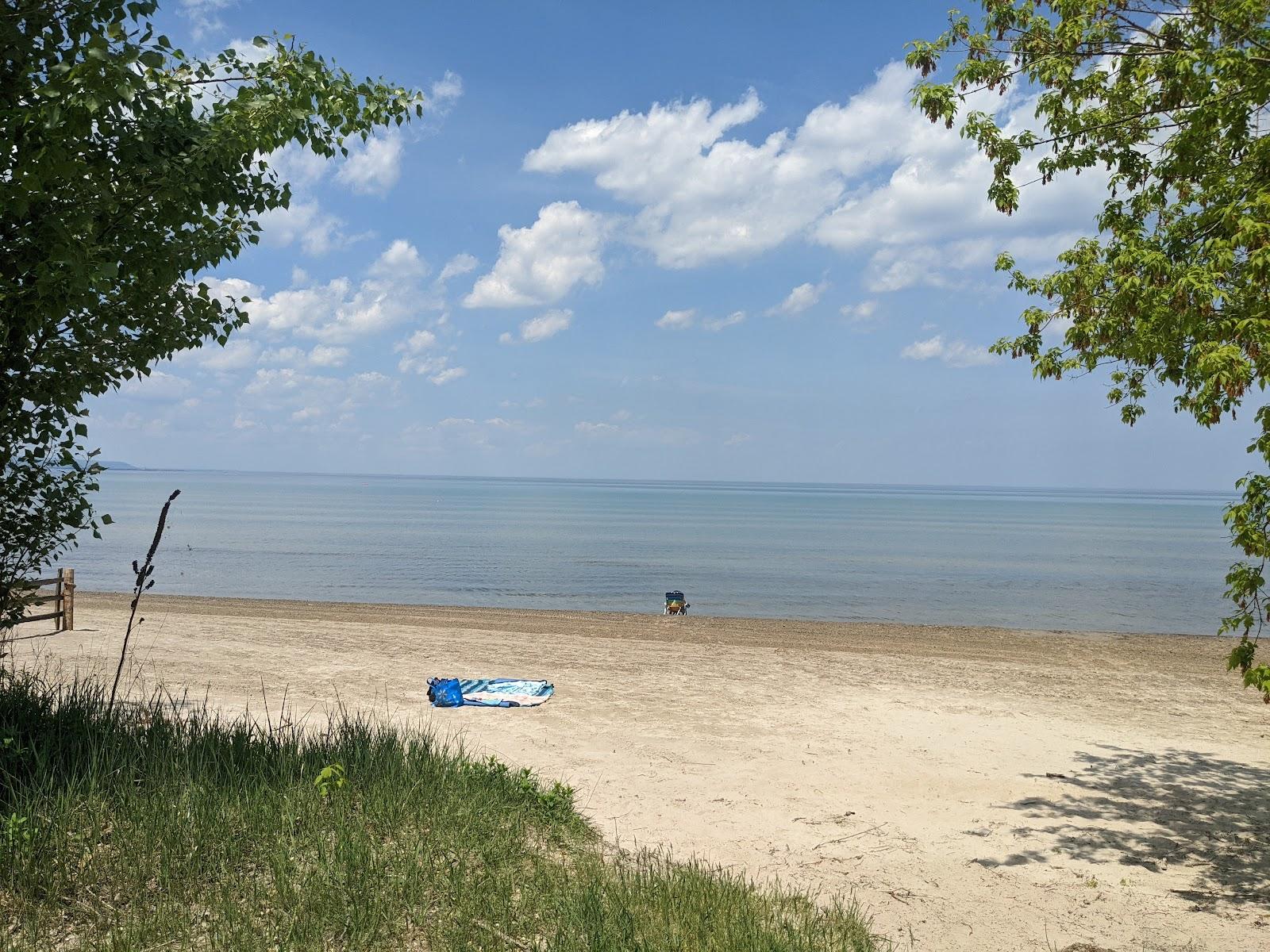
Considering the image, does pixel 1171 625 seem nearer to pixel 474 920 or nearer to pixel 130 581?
pixel 474 920

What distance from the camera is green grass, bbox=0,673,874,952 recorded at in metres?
5.11

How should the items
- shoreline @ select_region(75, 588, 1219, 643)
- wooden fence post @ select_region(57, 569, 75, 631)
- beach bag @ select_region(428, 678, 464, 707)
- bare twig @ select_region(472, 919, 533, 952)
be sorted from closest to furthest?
bare twig @ select_region(472, 919, 533, 952)
beach bag @ select_region(428, 678, 464, 707)
wooden fence post @ select_region(57, 569, 75, 631)
shoreline @ select_region(75, 588, 1219, 643)

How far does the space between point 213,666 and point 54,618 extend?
6.17 meters

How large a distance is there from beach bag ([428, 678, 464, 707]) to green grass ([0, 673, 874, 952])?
527 cm

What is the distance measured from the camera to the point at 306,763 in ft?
24.5

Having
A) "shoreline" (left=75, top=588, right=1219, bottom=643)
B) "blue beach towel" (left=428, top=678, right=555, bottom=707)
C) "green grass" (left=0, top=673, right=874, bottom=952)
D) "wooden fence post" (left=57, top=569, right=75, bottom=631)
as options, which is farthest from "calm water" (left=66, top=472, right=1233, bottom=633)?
"green grass" (left=0, top=673, right=874, bottom=952)

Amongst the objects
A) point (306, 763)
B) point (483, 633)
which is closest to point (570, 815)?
point (306, 763)

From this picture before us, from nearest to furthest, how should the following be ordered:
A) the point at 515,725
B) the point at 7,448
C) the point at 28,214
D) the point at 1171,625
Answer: the point at 28,214, the point at 7,448, the point at 515,725, the point at 1171,625

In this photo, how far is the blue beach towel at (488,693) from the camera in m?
13.1

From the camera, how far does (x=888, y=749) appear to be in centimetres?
1155

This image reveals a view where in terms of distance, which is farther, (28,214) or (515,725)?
(515,725)

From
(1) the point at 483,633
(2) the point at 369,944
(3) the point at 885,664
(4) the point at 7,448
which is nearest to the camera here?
(2) the point at 369,944

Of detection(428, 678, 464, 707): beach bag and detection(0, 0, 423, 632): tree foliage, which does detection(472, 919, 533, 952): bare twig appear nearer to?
detection(0, 0, 423, 632): tree foliage

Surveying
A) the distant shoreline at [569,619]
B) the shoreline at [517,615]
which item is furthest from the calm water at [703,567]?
the distant shoreline at [569,619]
